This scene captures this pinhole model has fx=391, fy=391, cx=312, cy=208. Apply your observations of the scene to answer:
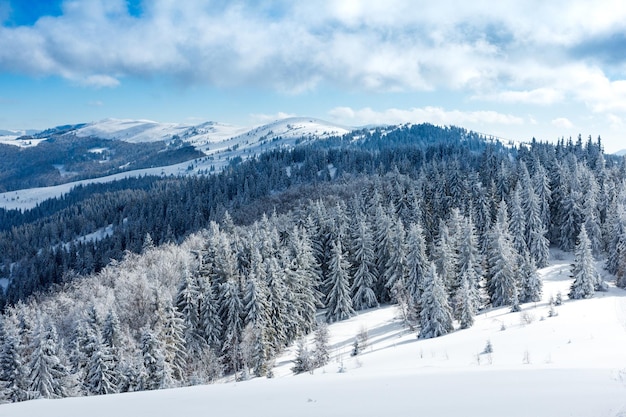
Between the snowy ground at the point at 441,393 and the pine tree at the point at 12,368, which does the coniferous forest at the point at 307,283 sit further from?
the snowy ground at the point at 441,393

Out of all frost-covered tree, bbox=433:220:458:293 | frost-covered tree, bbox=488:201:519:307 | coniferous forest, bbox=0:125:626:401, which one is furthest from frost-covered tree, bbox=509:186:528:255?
frost-covered tree, bbox=433:220:458:293

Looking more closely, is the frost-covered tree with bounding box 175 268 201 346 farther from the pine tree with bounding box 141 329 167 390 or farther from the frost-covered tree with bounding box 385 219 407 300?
the frost-covered tree with bounding box 385 219 407 300

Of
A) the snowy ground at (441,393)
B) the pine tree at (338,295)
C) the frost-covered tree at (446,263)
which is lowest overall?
the pine tree at (338,295)

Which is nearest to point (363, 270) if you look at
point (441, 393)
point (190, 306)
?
point (190, 306)

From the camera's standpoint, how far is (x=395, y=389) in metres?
12.6

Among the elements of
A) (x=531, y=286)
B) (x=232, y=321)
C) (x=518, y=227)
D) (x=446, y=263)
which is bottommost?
(x=232, y=321)

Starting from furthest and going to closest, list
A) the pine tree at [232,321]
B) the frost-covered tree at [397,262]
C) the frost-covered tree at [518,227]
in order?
1. the frost-covered tree at [518,227]
2. the frost-covered tree at [397,262]
3. the pine tree at [232,321]

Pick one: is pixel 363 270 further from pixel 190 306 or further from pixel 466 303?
pixel 190 306

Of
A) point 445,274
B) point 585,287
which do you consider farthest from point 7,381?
point 585,287

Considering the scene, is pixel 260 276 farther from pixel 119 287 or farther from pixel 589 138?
pixel 589 138

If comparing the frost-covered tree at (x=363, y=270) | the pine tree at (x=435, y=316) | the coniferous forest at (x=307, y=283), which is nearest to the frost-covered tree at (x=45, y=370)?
the coniferous forest at (x=307, y=283)

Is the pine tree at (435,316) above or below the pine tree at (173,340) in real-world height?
above

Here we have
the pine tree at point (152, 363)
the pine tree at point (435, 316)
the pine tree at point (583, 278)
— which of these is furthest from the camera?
the pine tree at point (583, 278)

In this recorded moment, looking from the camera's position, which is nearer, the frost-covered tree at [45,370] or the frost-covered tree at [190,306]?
the frost-covered tree at [45,370]
